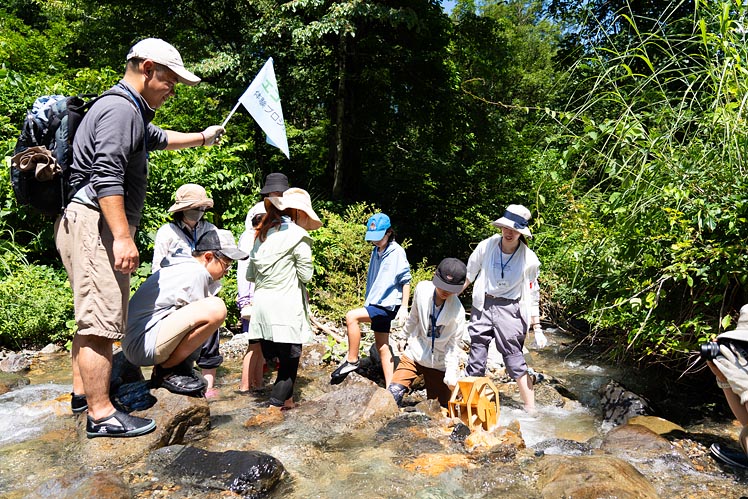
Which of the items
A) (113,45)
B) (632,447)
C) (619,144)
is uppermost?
(113,45)

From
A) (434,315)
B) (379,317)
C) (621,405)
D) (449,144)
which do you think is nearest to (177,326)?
(434,315)

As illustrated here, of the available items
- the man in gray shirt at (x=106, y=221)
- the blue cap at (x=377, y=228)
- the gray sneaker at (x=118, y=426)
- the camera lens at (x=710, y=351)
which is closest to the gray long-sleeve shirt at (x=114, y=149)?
the man in gray shirt at (x=106, y=221)

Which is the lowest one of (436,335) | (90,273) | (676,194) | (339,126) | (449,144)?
(436,335)

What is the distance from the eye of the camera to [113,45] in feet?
41.5

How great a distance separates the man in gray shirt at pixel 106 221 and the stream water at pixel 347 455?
0.48 meters

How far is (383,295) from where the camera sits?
550cm

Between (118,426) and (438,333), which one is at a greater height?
(438,333)

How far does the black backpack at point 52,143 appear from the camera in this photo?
10.1 ft

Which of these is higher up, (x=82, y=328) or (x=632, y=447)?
(x=82, y=328)

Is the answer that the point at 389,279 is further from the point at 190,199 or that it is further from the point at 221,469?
the point at 221,469

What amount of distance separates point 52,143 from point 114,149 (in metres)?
0.44

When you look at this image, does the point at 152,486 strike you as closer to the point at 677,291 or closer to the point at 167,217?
the point at 677,291

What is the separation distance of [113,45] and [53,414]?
1079 cm

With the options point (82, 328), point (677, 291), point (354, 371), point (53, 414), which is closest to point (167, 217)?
point (354, 371)
